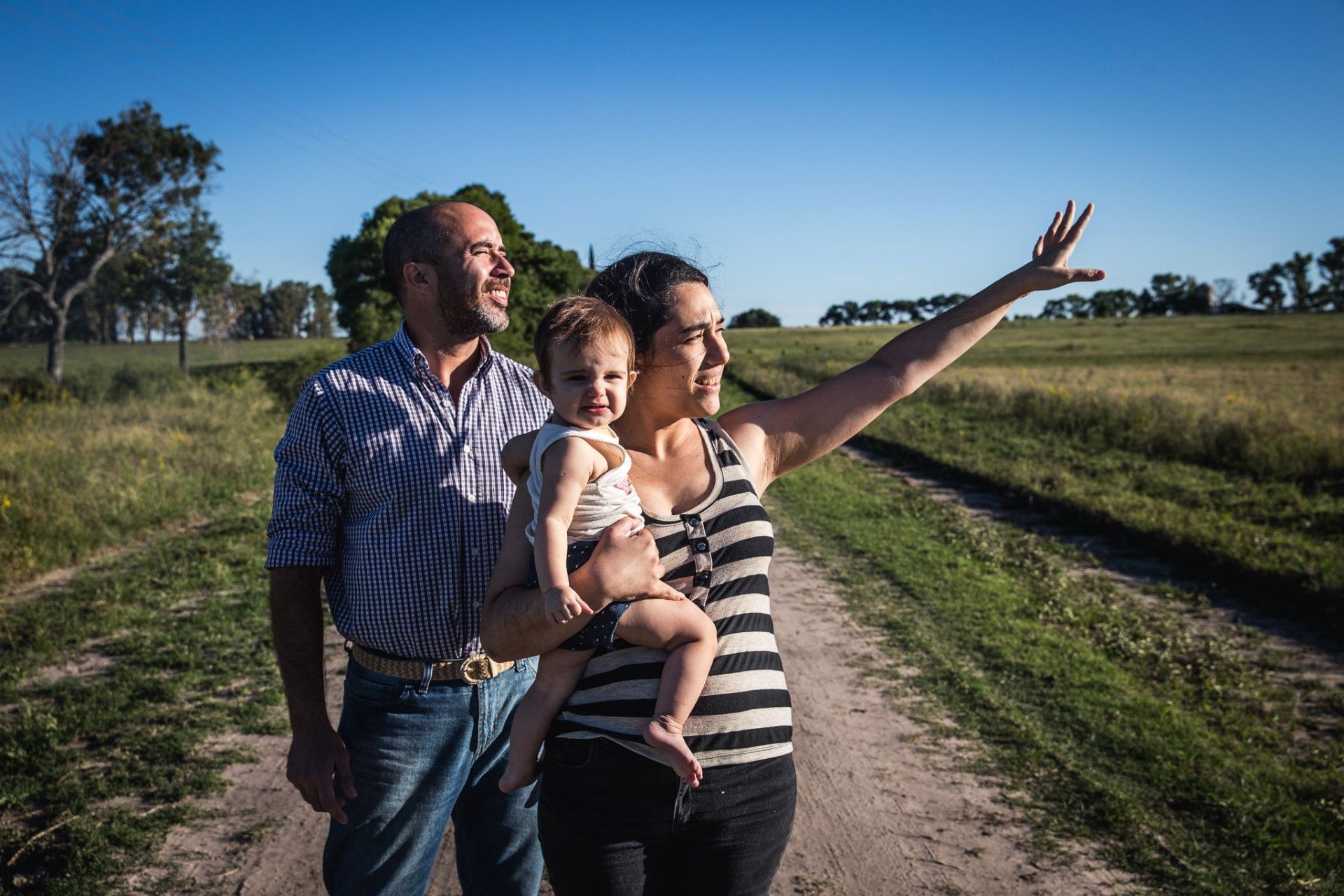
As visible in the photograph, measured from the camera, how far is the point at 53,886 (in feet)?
10.8

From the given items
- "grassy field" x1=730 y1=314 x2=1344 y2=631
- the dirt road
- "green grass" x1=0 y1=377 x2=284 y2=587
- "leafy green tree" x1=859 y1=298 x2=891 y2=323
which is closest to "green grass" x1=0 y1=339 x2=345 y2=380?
"green grass" x1=0 y1=377 x2=284 y2=587

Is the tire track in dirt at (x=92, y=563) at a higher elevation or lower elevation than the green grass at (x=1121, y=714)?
higher

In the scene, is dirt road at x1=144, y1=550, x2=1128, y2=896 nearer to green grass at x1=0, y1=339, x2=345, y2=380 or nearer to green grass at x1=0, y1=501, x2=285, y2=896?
green grass at x1=0, y1=501, x2=285, y2=896

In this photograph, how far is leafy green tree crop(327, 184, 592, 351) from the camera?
23547 mm

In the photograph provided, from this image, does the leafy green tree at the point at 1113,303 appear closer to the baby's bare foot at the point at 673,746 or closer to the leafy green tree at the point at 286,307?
the leafy green tree at the point at 286,307

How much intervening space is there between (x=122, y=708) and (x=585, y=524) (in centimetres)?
447

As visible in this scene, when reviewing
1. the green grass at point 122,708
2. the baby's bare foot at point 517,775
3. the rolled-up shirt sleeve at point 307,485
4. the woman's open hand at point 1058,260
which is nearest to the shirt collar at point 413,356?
the rolled-up shirt sleeve at point 307,485

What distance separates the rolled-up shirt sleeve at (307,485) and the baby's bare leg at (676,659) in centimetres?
96

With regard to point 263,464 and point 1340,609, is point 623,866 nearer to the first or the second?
point 1340,609

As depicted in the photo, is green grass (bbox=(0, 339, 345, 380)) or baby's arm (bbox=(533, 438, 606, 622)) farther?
green grass (bbox=(0, 339, 345, 380))

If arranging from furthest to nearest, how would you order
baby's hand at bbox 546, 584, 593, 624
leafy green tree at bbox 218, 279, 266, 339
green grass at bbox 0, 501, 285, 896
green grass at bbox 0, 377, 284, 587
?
leafy green tree at bbox 218, 279, 266, 339 → green grass at bbox 0, 377, 284, 587 → green grass at bbox 0, 501, 285, 896 → baby's hand at bbox 546, 584, 593, 624

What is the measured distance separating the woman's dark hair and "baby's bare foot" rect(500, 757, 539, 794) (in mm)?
962

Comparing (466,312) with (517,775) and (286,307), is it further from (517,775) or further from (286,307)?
(286,307)

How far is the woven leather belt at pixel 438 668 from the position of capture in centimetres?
230
